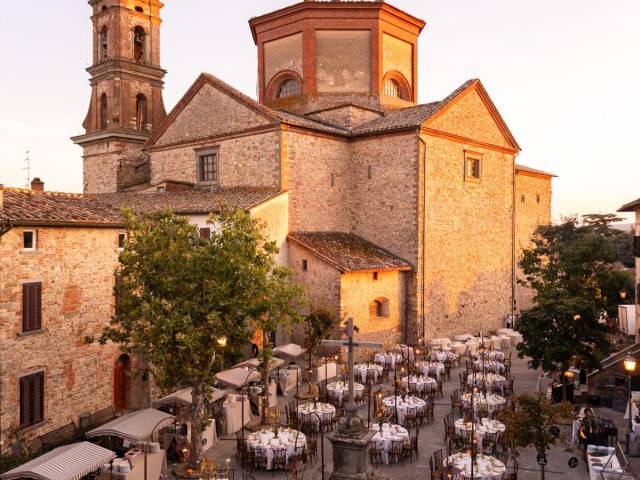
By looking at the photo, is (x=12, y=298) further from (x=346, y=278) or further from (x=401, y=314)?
(x=401, y=314)

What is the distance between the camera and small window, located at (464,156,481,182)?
91.5ft

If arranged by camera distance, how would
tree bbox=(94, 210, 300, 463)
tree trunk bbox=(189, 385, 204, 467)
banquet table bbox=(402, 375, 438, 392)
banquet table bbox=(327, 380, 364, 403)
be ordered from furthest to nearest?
banquet table bbox=(402, 375, 438, 392) → banquet table bbox=(327, 380, 364, 403) → tree trunk bbox=(189, 385, 204, 467) → tree bbox=(94, 210, 300, 463)

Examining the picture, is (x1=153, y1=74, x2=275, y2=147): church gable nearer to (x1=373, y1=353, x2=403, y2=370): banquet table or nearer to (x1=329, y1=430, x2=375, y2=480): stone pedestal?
(x1=373, y1=353, x2=403, y2=370): banquet table

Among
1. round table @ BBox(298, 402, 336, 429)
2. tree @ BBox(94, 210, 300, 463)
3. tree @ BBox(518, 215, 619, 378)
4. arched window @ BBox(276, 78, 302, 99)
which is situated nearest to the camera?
tree @ BBox(94, 210, 300, 463)

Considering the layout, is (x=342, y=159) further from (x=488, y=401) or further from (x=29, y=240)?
(x=29, y=240)

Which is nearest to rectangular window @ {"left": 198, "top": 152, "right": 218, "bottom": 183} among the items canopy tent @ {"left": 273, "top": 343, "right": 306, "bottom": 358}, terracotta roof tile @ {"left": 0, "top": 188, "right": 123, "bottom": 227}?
terracotta roof tile @ {"left": 0, "top": 188, "right": 123, "bottom": 227}

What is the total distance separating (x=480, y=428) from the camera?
1327 centimetres

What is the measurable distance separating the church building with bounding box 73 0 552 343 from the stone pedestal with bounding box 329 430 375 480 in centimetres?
1110

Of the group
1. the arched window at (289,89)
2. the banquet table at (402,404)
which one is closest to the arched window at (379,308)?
the banquet table at (402,404)

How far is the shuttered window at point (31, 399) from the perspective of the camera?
13570 millimetres

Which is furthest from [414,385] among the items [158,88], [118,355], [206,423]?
[158,88]

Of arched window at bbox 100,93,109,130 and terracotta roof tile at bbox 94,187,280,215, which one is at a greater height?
arched window at bbox 100,93,109,130

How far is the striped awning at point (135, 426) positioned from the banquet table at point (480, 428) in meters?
7.01

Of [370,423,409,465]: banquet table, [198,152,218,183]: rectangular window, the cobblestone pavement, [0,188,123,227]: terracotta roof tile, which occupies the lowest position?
the cobblestone pavement
